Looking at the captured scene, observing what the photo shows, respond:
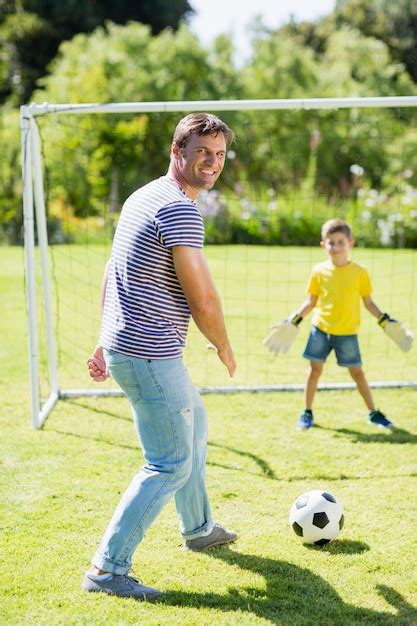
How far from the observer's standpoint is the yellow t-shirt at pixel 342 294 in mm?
5676

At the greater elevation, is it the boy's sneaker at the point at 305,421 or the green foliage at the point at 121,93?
the green foliage at the point at 121,93

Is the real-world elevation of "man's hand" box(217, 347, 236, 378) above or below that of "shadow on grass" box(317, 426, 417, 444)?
above

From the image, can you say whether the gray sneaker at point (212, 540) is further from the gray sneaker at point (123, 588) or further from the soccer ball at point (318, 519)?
the gray sneaker at point (123, 588)

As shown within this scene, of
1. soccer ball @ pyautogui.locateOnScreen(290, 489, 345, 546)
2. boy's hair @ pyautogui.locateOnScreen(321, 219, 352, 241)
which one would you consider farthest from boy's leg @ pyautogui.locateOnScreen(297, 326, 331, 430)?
soccer ball @ pyautogui.locateOnScreen(290, 489, 345, 546)

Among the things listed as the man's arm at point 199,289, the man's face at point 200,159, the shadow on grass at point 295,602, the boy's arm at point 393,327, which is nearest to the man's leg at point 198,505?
the shadow on grass at point 295,602

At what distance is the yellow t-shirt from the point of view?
568 centimetres

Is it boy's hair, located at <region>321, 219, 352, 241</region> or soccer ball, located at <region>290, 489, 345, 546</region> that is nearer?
soccer ball, located at <region>290, 489, 345, 546</region>

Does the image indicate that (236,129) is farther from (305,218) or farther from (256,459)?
(256,459)

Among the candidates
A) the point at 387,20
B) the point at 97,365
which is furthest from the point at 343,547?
the point at 387,20

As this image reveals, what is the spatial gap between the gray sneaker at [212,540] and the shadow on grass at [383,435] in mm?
1888

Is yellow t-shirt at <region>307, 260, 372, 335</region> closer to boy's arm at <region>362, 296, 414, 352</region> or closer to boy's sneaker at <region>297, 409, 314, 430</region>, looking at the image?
boy's arm at <region>362, 296, 414, 352</region>

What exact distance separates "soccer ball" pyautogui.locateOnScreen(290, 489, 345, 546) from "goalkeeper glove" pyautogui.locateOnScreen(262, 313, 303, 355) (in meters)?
1.92

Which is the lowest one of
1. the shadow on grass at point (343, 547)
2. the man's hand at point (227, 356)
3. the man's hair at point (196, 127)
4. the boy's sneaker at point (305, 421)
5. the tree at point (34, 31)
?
the shadow on grass at point (343, 547)

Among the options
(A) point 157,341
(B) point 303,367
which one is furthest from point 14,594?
(B) point 303,367
